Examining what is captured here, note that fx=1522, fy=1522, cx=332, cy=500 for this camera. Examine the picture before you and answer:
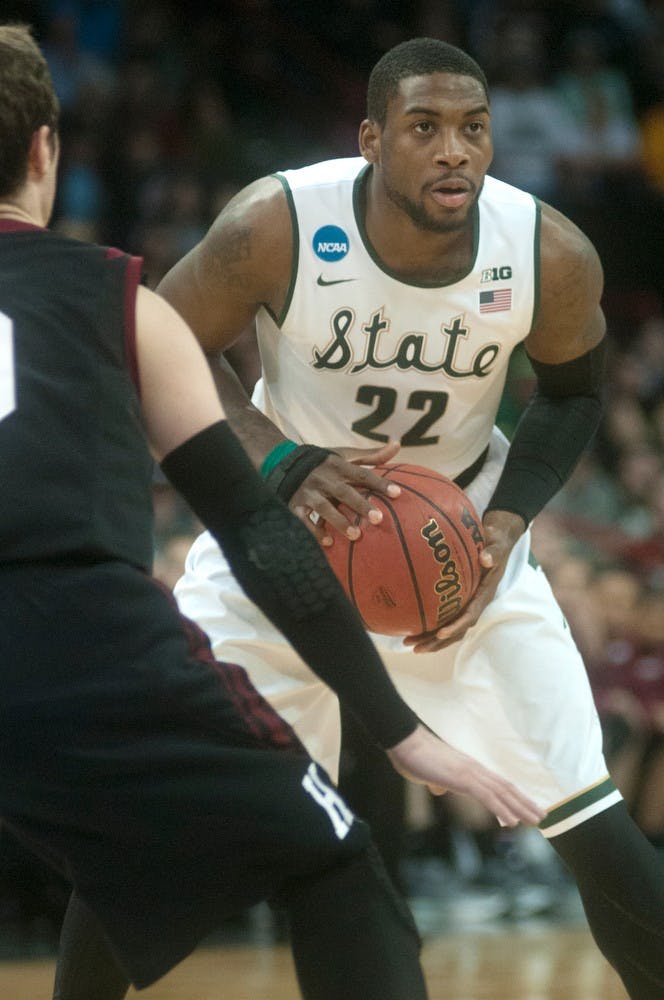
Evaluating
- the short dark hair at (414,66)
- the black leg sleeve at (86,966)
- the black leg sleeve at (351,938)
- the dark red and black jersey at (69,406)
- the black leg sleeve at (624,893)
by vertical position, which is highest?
the short dark hair at (414,66)

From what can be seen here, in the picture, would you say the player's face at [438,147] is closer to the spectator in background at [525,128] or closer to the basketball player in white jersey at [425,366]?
the basketball player in white jersey at [425,366]

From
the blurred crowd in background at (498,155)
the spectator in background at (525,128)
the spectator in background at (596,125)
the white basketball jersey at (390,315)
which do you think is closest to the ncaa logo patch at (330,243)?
the white basketball jersey at (390,315)

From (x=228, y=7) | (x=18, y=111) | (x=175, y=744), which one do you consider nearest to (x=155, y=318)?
(x=18, y=111)

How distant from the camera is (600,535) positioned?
28.2ft

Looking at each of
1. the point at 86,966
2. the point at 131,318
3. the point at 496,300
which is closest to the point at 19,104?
the point at 131,318

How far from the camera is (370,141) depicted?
3852 millimetres

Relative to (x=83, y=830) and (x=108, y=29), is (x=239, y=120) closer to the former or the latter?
(x=108, y=29)

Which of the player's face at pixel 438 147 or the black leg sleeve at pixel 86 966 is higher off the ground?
the player's face at pixel 438 147

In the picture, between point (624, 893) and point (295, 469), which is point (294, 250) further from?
point (624, 893)

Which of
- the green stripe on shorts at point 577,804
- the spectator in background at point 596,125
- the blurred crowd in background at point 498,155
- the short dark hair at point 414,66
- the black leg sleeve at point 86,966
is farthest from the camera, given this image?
the spectator in background at point 596,125

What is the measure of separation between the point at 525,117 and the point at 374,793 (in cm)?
724

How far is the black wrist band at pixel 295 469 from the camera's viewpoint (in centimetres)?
353

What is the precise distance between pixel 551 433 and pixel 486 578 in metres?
0.52

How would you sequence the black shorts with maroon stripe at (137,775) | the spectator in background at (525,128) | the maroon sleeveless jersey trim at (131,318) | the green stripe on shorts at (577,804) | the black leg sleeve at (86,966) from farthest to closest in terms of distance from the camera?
the spectator in background at (525,128) < the green stripe on shorts at (577,804) < the black leg sleeve at (86,966) < the maroon sleeveless jersey trim at (131,318) < the black shorts with maroon stripe at (137,775)
